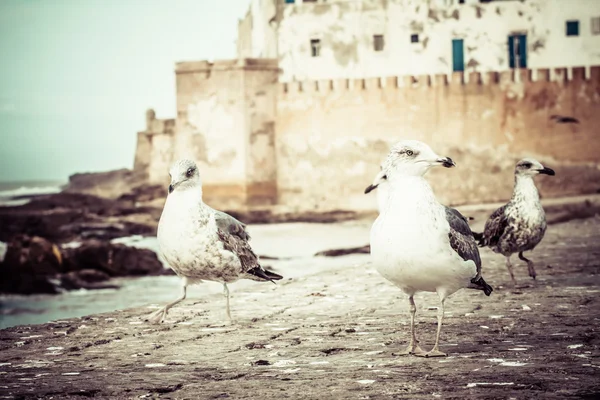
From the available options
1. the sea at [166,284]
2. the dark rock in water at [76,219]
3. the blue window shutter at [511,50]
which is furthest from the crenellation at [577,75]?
the dark rock in water at [76,219]

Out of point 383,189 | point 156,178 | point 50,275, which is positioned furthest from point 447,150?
Answer: point 383,189

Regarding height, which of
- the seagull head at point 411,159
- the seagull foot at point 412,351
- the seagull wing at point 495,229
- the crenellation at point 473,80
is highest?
the crenellation at point 473,80

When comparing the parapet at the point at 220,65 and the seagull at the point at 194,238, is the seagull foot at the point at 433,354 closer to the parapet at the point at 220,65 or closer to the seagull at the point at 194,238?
the seagull at the point at 194,238

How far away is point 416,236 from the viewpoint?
4434mm

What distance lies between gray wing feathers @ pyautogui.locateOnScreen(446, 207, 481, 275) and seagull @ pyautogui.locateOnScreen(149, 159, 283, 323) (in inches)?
60.5

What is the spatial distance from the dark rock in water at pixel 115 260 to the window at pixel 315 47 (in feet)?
40.0

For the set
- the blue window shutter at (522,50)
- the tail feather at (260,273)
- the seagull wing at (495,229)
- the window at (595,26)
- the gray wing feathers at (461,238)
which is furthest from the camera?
the blue window shutter at (522,50)

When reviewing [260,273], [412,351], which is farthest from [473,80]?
[412,351]

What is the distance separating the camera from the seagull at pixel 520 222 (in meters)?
7.37

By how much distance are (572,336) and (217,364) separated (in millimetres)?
1676

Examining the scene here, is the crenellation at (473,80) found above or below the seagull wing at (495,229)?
above

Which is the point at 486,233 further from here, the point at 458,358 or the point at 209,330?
the point at 458,358

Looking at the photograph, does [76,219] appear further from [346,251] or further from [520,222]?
[520,222]

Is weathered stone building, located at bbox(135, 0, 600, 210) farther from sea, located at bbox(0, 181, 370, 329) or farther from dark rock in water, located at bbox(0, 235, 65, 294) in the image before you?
dark rock in water, located at bbox(0, 235, 65, 294)
